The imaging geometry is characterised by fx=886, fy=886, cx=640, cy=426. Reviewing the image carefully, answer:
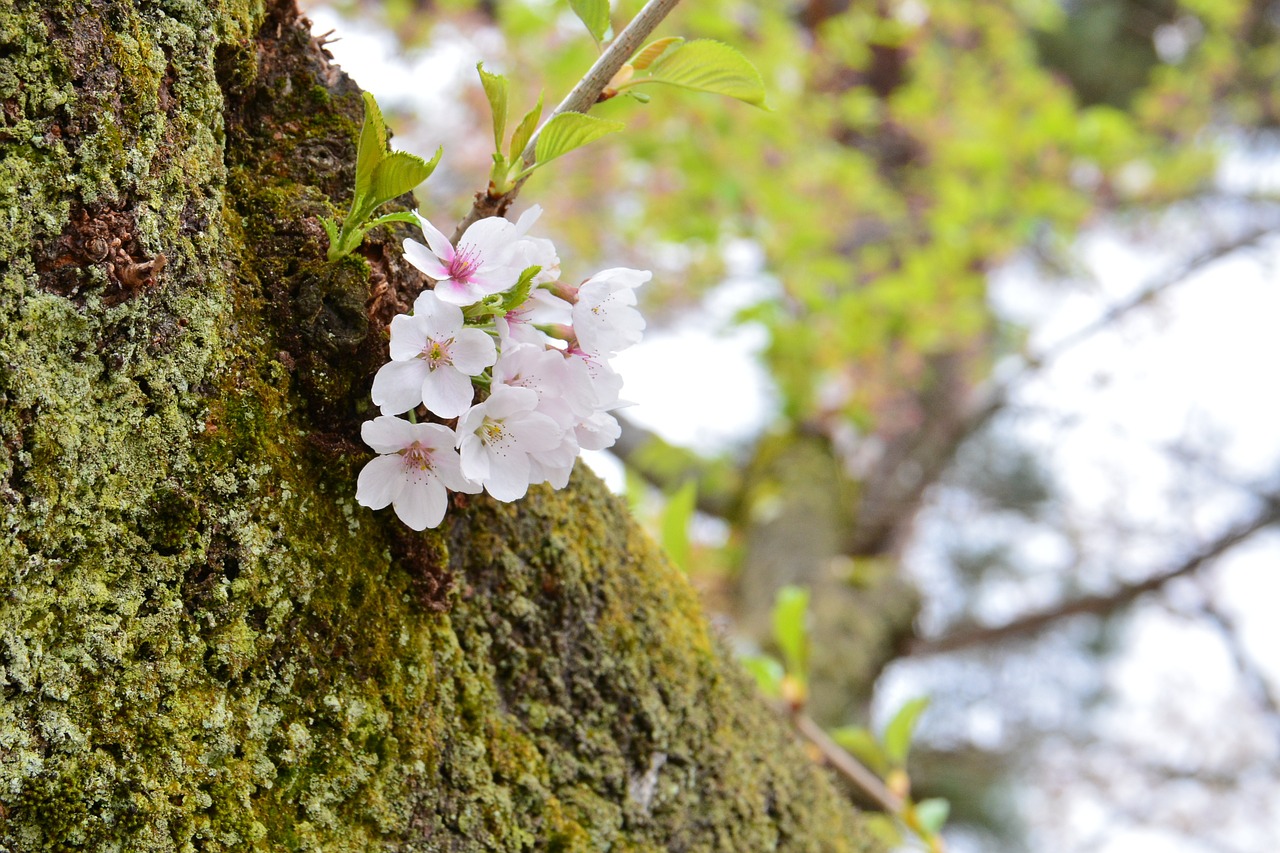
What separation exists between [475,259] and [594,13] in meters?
0.24

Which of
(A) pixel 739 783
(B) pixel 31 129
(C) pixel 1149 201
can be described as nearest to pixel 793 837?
(A) pixel 739 783

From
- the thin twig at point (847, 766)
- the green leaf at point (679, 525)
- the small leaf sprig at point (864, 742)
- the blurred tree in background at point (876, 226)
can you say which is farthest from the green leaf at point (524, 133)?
the blurred tree in background at point (876, 226)

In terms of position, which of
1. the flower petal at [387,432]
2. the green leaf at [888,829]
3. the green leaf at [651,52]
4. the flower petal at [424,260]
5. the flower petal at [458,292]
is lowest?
the green leaf at [888,829]

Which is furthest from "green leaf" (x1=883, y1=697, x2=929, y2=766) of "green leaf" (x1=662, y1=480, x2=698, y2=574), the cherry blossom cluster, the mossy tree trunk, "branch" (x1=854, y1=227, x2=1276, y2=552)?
"branch" (x1=854, y1=227, x2=1276, y2=552)

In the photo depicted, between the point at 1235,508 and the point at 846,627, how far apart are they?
3280 millimetres

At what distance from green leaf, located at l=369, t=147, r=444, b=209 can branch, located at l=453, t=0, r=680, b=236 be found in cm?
6

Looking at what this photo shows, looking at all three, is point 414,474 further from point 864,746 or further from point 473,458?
point 864,746

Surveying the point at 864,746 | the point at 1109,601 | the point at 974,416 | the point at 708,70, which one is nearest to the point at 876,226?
the point at 974,416

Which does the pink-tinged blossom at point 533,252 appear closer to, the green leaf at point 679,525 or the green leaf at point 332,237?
the green leaf at point 332,237

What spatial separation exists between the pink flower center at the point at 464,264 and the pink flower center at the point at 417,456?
0.10 meters

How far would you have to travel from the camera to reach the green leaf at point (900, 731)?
1.38m

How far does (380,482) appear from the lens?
0.54 metres

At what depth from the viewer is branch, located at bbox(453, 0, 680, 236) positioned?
592 millimetres

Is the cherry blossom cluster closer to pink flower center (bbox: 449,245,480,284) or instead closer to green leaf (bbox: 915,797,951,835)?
pink flower center (bbox: 449,245,480,284)
